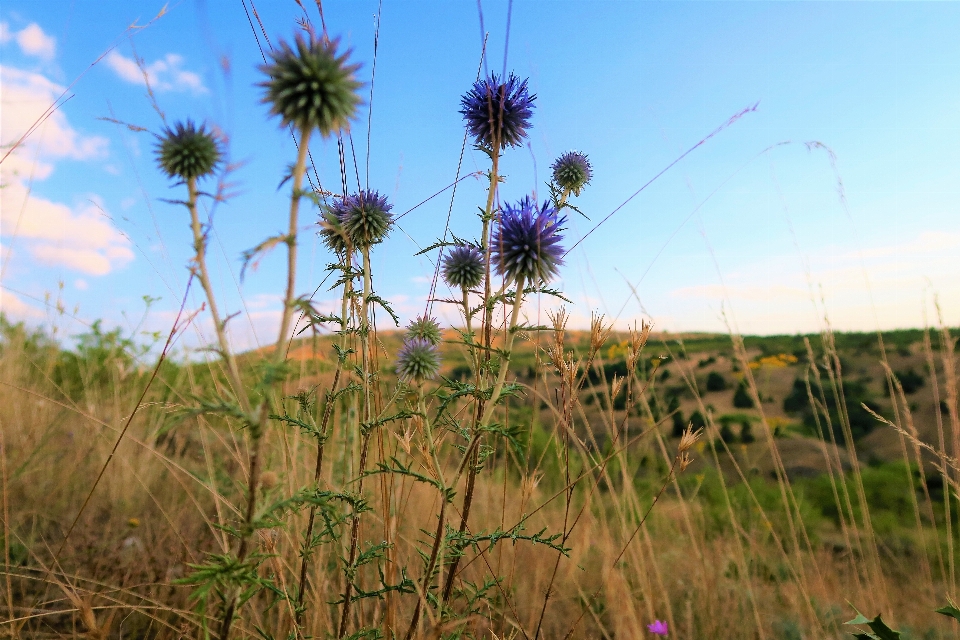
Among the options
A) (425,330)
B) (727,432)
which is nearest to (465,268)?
(425,330)

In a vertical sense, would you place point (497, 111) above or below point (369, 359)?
above

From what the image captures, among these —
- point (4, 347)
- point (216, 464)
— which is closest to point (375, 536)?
point (216, 464)

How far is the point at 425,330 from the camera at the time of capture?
2.34m

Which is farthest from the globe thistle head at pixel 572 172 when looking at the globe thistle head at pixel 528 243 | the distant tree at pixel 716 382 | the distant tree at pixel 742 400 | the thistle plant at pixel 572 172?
the distant tree at pixel 716 382

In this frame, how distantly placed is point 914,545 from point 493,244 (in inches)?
206

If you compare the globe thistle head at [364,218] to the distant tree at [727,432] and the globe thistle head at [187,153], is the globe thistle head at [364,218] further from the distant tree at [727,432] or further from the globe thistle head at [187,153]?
the distant tree at [727,432]

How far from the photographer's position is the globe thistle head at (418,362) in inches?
81.9

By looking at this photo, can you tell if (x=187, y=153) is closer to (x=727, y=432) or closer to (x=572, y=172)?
(x=572, y=172)

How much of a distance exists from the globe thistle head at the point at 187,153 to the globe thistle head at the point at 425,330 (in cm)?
113

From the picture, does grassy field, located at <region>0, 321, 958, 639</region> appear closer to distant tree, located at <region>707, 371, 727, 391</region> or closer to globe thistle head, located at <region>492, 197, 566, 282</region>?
globe thistle head, located at <region>492, 197, 566, 282</region>

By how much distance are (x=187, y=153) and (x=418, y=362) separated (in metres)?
1.08

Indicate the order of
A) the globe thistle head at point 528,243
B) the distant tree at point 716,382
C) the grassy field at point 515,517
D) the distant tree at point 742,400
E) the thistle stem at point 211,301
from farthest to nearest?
1. the distant tree at point 716,382
2. the distant tree at point 742,400
3. the grassy field at point 515,517
4. the globe thistle head at point 528,243
5. the thistle stem at point 211,301

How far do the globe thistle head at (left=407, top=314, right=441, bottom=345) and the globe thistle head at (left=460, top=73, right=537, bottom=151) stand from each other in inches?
32.0

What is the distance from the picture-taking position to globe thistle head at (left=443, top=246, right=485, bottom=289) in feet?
8.00
